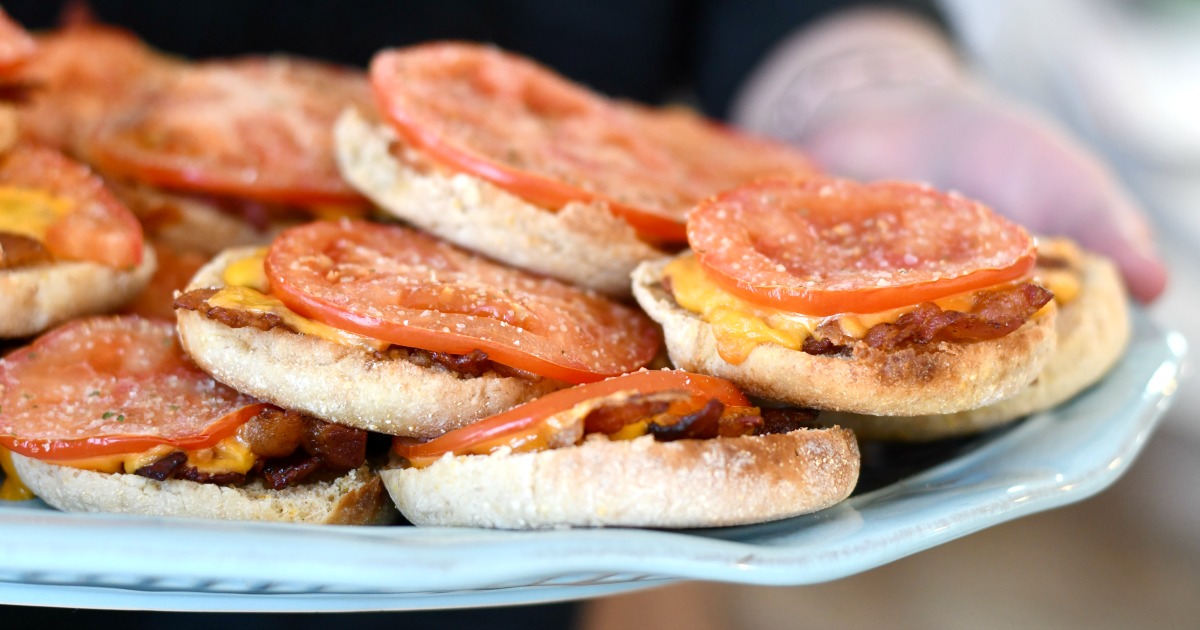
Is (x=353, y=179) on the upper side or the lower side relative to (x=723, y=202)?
lower

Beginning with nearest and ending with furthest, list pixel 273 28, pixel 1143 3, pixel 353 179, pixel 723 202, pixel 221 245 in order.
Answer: pixel 723 202, pixel 353 179, pixel 221 245, pixel 273 28, pixel 1143 3

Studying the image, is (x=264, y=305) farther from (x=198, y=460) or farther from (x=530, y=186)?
(x=530, y=186)

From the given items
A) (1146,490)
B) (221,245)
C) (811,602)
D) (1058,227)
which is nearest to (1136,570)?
(1146,490)

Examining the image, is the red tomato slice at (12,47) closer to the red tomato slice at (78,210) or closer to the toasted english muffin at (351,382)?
the red tomato slice at (78,210)

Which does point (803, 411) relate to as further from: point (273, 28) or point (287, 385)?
point (273, 28)

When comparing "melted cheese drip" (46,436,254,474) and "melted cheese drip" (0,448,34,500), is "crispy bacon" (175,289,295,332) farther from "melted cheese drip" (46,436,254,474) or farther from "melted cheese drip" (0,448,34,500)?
"melted cheese drip" (0,448,34,500)

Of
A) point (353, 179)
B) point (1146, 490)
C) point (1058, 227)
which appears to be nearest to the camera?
point (353, 179)
